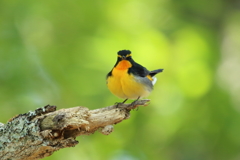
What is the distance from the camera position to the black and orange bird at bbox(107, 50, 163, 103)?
516cm

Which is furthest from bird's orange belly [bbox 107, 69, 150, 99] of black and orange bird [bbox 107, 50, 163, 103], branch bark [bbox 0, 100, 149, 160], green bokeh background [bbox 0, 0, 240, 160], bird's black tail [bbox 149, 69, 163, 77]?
branch bark [bbox 0, 100, 149, 160]

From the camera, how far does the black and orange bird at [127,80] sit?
16.9ft

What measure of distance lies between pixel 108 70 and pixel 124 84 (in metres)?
1.10

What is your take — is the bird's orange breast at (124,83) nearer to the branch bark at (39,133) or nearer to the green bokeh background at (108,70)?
the green bokeh background at (108,70)

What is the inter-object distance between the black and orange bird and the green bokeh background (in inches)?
34.4

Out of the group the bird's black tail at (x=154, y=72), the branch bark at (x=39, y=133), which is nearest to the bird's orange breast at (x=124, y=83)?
the bird's black tail at (x=154, y=72)

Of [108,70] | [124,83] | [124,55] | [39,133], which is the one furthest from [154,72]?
[39,133]

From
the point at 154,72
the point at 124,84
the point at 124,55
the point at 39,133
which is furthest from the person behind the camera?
the point at 154,72

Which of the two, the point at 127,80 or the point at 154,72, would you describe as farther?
the point at 154,72

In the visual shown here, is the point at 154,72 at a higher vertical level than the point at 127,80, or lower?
higher

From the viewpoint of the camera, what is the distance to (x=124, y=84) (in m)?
5.12

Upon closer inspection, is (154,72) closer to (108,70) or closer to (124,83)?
(108,70)

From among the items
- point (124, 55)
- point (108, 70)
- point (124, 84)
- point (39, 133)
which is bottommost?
point (39, 133)

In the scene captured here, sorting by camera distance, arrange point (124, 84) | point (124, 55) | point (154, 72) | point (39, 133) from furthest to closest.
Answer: point (154, 72), point (124, 55), point (124, 84), point (39, 133)
